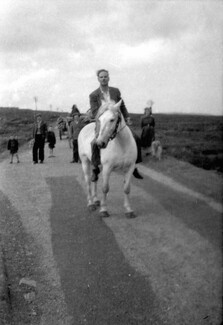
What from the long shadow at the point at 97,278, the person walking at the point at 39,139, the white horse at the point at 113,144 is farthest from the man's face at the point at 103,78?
the person walking at the point at 39,139

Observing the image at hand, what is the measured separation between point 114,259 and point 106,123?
2330mm

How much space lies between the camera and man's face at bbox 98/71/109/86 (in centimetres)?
676

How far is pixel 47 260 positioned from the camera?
→ 5379 mm

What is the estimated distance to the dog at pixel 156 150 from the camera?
651 inches

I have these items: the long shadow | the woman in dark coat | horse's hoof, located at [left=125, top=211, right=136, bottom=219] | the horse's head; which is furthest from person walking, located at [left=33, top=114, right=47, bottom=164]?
the horse's head

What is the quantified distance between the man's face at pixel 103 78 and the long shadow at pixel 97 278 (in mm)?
2732

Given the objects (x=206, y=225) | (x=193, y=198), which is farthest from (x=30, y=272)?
(x=193, y=198)

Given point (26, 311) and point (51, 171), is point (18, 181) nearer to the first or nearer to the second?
point (51, 171)

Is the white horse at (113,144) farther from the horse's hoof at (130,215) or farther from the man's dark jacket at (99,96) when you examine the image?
the man's dark jacket at (99,96)

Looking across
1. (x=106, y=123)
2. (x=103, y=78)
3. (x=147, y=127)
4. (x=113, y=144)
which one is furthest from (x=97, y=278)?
(x=147, y=127)

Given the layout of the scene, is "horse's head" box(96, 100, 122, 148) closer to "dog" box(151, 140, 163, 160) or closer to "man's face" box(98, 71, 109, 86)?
"man's face" box(98, 71, 109, 86)

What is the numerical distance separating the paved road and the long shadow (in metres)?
0.01

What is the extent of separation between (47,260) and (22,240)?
0.90 metres

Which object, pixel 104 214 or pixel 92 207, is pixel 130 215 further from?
pixel 92 207
